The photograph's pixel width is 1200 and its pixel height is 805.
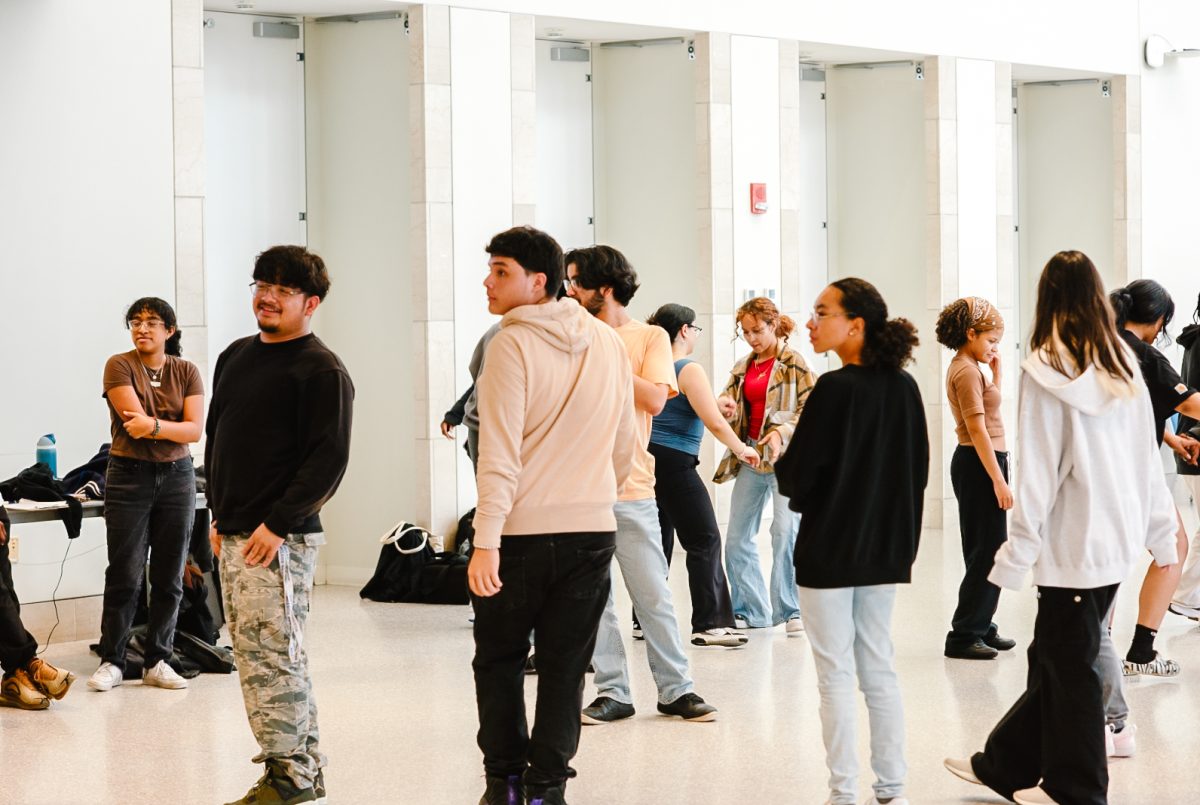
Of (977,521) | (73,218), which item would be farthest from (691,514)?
(73,218)

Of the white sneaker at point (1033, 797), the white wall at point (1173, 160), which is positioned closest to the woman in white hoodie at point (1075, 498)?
the white sneaker at point (1033, 797)

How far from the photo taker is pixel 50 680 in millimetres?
6387

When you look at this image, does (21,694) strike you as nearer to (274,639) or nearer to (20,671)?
(20,671)

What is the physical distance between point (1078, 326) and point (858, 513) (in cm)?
78

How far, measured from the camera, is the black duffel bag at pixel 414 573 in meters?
9.06

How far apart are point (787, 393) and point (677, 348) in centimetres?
75

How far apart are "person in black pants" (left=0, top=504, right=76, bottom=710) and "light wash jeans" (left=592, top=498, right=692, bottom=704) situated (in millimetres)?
2187

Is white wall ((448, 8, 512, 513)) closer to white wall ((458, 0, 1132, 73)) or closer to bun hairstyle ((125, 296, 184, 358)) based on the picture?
white wall ((458, 0, 1132, 73))

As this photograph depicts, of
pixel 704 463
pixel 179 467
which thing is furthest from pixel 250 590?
pixel 704 463

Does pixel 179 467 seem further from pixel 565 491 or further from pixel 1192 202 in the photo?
pixel 1192 202

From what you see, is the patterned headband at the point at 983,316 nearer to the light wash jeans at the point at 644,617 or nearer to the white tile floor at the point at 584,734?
the white tile floor at the point at 584,734

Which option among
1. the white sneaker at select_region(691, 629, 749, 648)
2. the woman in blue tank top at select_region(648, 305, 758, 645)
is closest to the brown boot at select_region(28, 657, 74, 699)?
the woman in blue tank top at select_region(648, 305, 758, 645)

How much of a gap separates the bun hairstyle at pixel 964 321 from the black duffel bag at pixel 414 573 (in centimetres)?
332

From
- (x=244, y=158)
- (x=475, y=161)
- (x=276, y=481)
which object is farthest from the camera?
(x=475, y=161)
